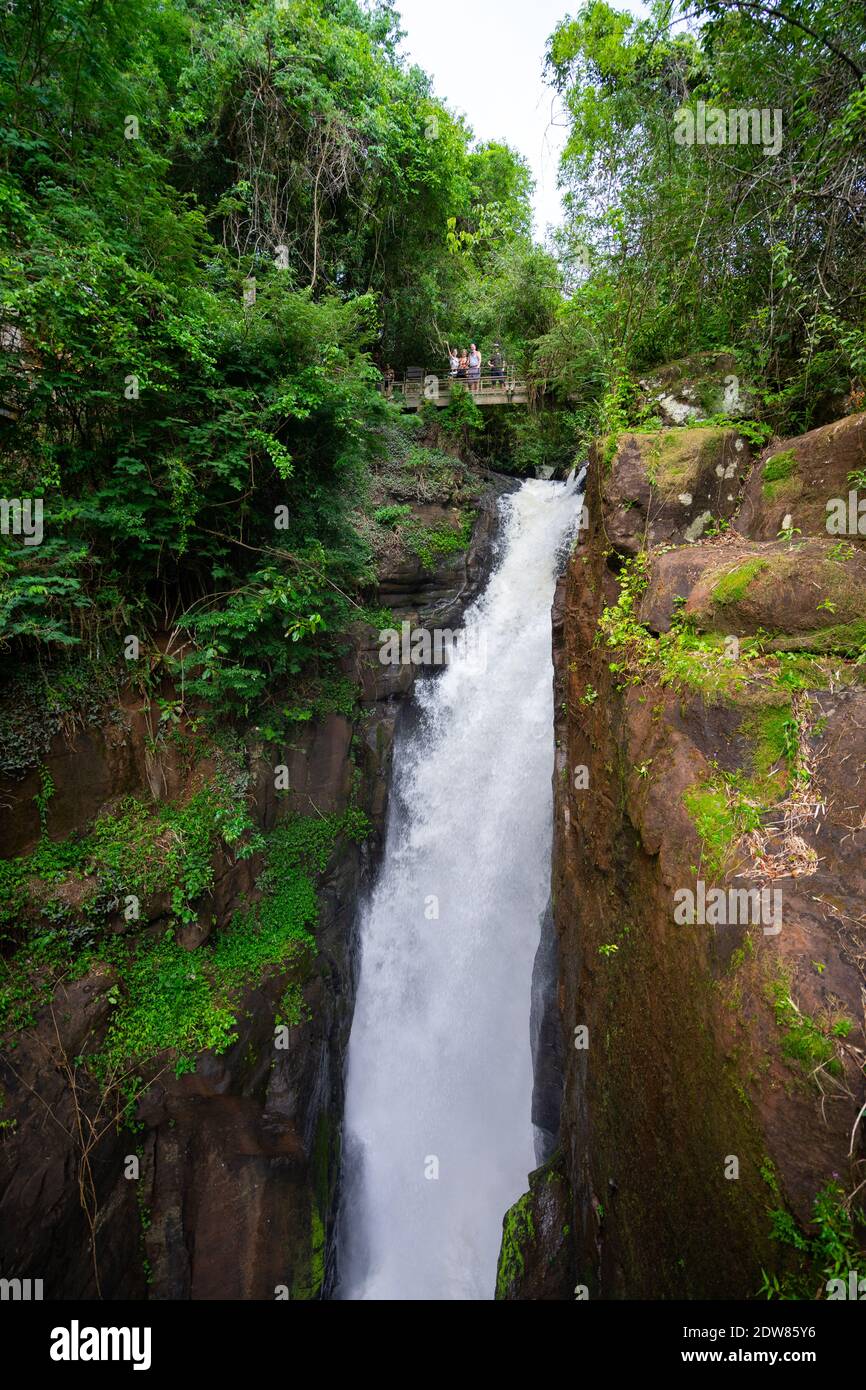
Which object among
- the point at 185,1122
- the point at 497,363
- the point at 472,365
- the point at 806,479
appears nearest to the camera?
A: the point at 806,479

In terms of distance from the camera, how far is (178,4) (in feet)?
31.7

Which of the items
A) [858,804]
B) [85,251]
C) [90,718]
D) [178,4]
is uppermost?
[178,4]

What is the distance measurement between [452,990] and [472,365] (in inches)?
593

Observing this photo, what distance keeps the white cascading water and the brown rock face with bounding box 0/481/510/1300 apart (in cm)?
77

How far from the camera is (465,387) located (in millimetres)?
13898

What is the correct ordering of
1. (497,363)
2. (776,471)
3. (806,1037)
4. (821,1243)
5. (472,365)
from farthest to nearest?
(497,363) → (472,365) → (776,471) → (806,1037) → (821,1243)

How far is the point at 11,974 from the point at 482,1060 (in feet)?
21.3

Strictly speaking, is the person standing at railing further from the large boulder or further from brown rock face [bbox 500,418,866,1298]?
brown rock face [bbox 500,418,866,1298]

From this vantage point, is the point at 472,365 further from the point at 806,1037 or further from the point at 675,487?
the point at 806,1037

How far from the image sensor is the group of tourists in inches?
559

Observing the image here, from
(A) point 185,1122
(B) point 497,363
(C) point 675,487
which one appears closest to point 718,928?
(C) point 675,487

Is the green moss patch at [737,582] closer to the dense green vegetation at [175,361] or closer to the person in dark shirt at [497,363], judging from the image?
the dense green vegetation at [175,361]
